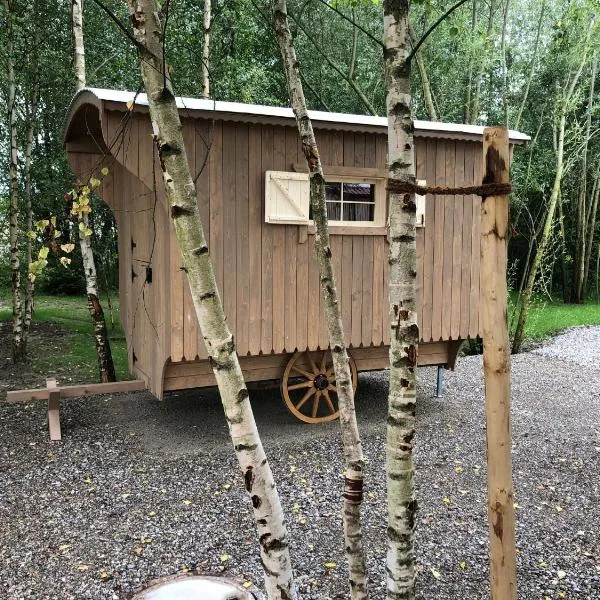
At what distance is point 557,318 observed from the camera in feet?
45.5

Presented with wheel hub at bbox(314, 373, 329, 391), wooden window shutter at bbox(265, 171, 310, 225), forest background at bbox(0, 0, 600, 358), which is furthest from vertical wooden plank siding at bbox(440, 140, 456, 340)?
forest background at bbox(0, 0, 600, 358)

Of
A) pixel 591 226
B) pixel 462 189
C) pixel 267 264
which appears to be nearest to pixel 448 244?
pixel 267 264

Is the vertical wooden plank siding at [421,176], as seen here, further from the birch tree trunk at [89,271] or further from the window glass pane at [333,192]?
the birch tree trunk at [89,271]

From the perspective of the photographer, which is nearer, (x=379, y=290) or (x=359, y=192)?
(x=359, y=192)

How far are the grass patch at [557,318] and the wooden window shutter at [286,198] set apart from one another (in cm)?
812

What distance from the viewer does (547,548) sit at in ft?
11.6

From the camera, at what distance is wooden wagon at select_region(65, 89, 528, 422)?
489 centimetres

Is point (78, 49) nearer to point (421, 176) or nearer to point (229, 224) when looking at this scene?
point (229, 224)

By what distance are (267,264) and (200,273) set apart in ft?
10.9

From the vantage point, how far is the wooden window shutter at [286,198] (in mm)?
5121

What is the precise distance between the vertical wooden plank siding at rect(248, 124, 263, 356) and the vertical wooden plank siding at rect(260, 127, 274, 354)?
3 cm

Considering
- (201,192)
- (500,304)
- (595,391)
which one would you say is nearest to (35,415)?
(201,192)

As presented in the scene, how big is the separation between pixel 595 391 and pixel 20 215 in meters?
9.45

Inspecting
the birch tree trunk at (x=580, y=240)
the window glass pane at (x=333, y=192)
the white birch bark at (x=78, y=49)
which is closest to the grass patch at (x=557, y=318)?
the birch tree trunk at (x=580, y=240)
